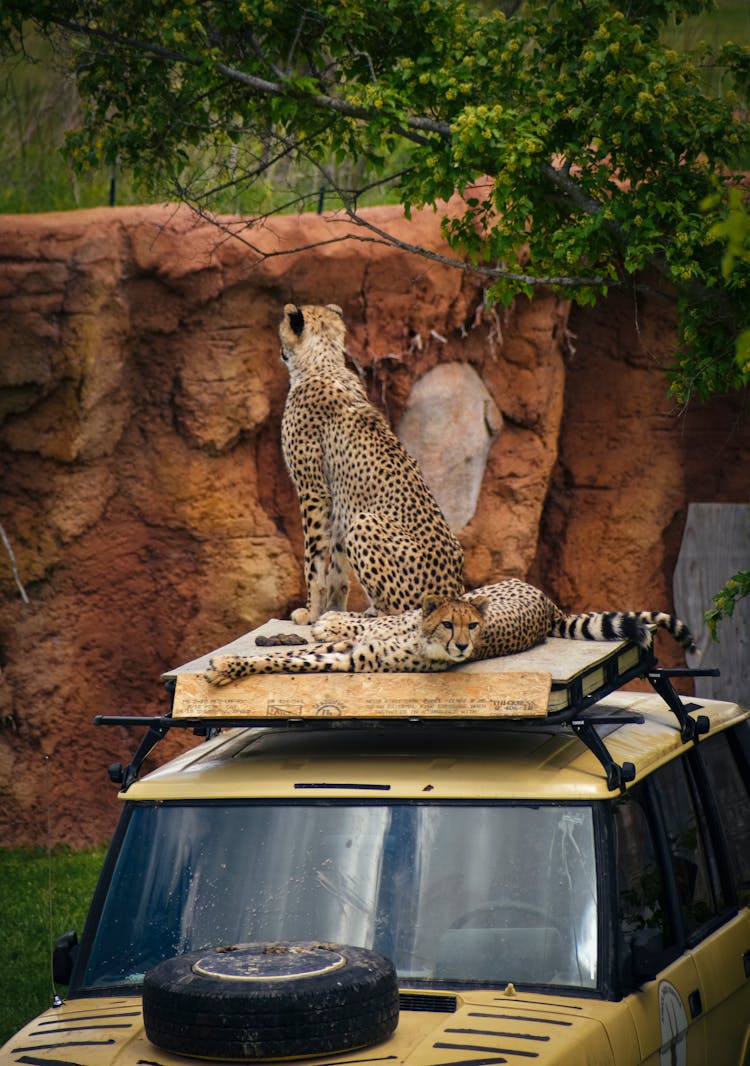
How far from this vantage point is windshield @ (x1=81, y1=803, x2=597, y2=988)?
4.28 m

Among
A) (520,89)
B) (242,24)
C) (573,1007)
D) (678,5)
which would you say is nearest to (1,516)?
(242,24)

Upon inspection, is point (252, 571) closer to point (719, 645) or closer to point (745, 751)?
→ point (719, 645)

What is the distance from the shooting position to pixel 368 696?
463cm

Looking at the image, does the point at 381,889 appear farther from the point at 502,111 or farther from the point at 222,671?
the point at 502,111

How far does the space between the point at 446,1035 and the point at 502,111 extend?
477 centimetres

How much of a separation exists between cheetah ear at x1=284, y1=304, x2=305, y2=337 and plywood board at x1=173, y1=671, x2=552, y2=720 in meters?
3.76

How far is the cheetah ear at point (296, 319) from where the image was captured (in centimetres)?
820

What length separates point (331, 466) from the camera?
7668 mm

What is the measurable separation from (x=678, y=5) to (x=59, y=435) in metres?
4.78

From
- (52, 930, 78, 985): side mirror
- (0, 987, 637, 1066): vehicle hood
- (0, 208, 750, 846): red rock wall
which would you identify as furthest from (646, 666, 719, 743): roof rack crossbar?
(0, 208, 750, 846): red rock wall

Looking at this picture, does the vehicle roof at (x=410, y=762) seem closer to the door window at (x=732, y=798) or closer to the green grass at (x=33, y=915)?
the door window at (x=732, y=798)

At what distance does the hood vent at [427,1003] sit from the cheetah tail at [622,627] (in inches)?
70.2

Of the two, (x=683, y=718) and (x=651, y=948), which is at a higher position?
(x=683, y=718)

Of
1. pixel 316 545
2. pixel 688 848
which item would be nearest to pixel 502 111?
pixel 316 545
